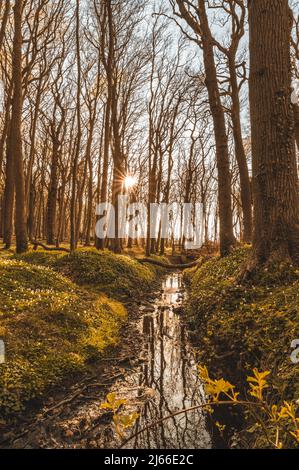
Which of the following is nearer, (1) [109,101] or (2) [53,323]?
(2) [53,323]

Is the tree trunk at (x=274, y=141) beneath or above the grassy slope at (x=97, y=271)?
above

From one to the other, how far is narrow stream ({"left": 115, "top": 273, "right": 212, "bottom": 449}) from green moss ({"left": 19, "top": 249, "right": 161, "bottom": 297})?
2.90 meters

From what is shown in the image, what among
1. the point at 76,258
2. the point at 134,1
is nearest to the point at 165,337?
the point at 76,258

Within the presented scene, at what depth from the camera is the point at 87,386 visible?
15.6 ft

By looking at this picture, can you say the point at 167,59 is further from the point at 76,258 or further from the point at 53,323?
the point at 53,323

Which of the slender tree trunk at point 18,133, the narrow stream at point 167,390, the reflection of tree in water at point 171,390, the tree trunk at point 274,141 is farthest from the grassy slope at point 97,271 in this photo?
the tree trunk at point 274,141

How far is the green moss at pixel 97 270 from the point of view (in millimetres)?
10886

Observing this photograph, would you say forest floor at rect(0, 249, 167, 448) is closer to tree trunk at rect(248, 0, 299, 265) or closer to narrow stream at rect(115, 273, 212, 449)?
narrow stream at rect(115, 273, 212, 449)

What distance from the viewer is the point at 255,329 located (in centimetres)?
482

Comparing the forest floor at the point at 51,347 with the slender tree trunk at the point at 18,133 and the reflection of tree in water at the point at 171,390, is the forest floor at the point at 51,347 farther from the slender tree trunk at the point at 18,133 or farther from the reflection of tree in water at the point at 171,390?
the slender tree trunk at the point at 18,133

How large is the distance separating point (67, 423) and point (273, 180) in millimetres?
5279

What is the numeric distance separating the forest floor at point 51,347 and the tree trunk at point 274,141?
3483mm

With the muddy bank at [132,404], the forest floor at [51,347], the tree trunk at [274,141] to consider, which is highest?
the tree trunk at [274,141]
